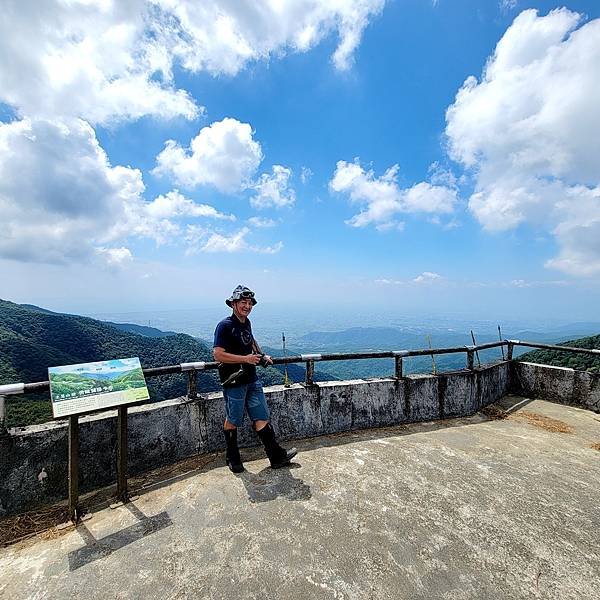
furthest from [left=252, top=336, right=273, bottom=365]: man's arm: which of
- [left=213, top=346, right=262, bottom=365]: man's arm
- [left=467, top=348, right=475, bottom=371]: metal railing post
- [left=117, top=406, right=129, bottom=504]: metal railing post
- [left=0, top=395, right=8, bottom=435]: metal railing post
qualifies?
[left=467, top=348, right=475, bottom=371]: metal railing post

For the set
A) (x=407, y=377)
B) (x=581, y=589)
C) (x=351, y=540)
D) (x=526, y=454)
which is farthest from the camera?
(x=407, y=377)

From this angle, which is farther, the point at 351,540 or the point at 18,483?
the point at 18,483

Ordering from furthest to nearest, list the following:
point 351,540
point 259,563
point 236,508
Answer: point 236,508 < point 351,540 < point 259,563

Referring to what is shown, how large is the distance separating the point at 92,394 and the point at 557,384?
347 inches

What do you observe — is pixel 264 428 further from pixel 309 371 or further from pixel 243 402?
pixel 309 371

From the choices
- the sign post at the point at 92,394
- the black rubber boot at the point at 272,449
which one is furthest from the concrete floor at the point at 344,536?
the sign post at the point at 92,394

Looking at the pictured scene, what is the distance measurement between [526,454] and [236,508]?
161 inches

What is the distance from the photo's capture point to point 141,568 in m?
2.65

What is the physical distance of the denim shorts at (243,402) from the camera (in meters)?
4.12

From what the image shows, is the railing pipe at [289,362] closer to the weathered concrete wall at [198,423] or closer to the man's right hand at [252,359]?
the weathered concrete wall at [198,423]

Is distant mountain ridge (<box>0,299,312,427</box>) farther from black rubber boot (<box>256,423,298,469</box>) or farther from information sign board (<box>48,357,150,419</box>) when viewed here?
information sign board (<box>48,357,150,419</box>)

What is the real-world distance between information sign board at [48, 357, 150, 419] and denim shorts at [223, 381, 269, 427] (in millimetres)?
975

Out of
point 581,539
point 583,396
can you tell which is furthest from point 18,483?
point 583,396

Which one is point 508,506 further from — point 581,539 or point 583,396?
point 583,396
